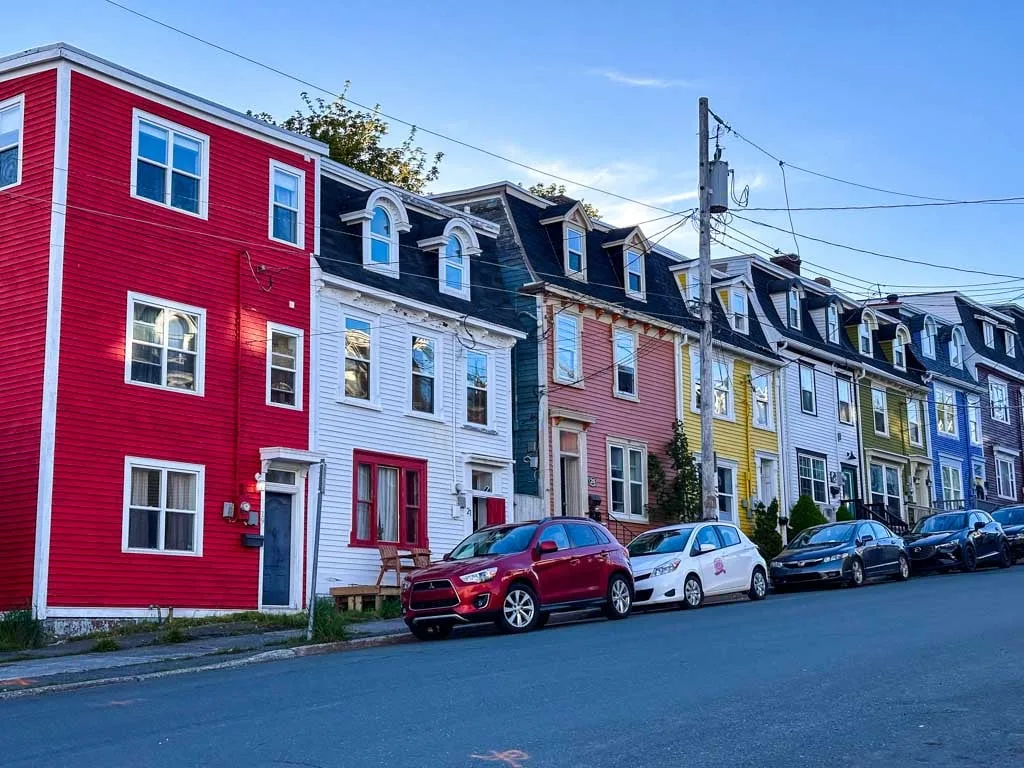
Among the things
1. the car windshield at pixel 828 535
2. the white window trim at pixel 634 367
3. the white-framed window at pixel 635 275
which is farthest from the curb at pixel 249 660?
the white-framed window at pixel 635 275

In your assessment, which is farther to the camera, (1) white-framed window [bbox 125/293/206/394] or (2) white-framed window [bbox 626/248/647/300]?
(2) white-framed window [bbox 626/248/647/300]

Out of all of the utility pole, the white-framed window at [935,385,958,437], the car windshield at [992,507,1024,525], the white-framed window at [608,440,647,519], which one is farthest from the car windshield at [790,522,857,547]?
the white-framed window at [935,385,958,437]

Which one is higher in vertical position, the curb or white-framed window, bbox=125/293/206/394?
white-framed window, bbox=125/293/206/394

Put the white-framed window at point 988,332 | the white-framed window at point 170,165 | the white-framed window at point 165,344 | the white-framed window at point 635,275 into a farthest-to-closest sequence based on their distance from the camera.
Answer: the white-framed window at point 988,332, the white-framed window at point 635,275, the white-framed window at point 170,165, the white-framed window at point 165,344

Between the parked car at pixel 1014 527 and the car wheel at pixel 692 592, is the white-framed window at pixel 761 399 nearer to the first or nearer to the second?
the parked car at pixel 1014 527

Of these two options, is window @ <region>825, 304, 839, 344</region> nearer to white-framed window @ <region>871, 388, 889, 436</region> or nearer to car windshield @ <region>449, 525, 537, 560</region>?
white-framed window @ <region>871, 388, 889, 436</region>

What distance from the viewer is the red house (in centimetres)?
2023

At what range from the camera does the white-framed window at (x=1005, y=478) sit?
55.9 m

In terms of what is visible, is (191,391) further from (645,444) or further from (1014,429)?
(1014,429)

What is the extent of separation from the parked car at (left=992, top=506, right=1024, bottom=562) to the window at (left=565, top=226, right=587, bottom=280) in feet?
45.5

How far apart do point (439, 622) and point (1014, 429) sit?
153ft

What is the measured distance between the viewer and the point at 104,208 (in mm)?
21203

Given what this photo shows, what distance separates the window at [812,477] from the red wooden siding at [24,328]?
87.9ft

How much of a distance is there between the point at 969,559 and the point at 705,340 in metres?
10.4
